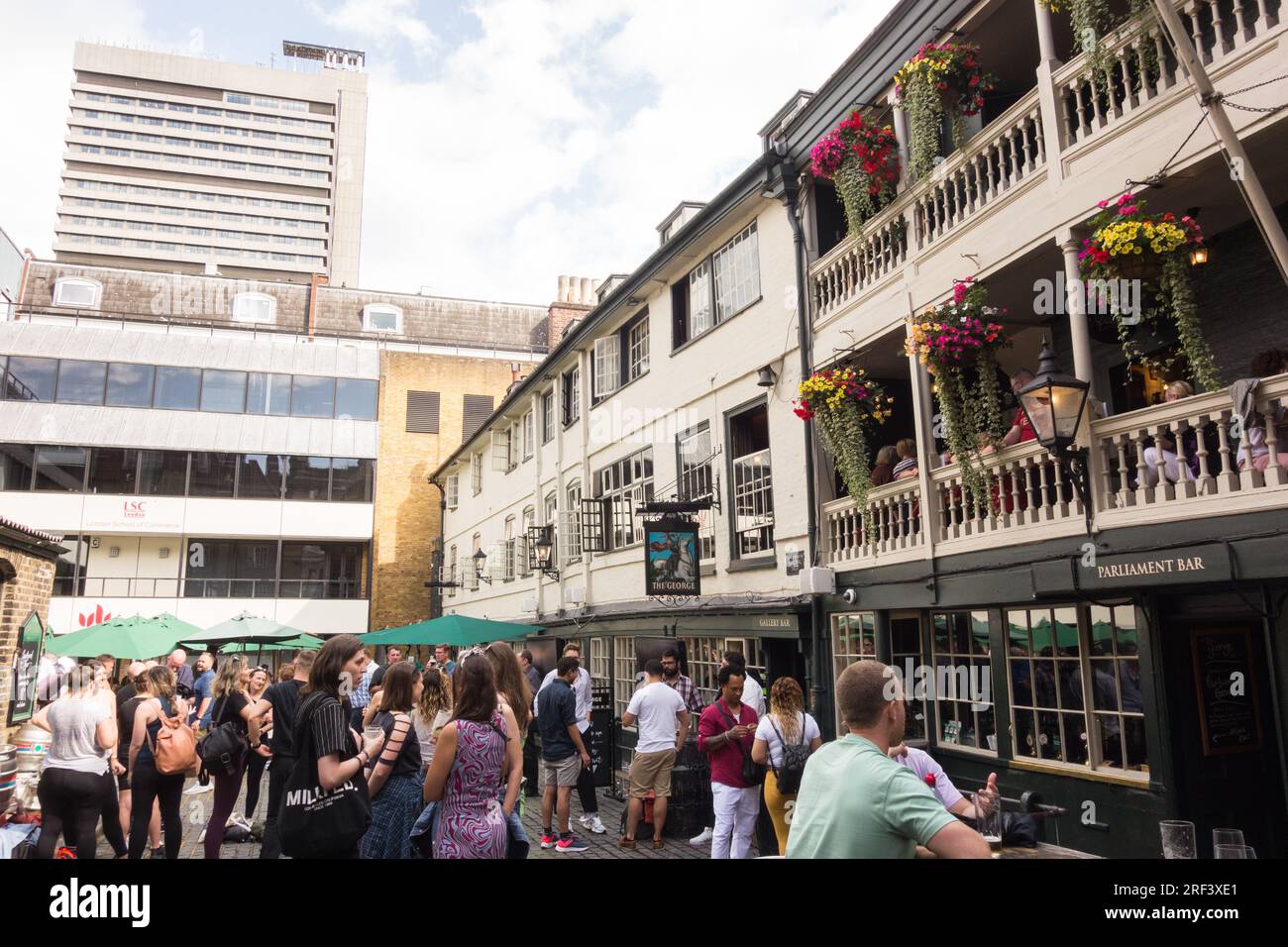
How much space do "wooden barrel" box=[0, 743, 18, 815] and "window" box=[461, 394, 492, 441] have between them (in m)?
26.3

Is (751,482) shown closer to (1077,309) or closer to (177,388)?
(1077,309)

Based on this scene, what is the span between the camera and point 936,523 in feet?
29.3

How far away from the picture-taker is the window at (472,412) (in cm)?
3422

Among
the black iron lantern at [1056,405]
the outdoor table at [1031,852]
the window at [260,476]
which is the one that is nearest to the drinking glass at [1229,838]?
the outdoor table at [1031,852]

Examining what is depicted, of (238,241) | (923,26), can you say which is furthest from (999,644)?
(238,241)

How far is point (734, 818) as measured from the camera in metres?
7.25

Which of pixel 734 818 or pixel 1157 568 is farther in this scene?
pixel 734 818

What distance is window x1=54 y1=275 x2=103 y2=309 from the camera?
35375 millimetres

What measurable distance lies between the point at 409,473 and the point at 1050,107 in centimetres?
2842

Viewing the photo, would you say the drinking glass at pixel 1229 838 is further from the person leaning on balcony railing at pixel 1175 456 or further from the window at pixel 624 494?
the window at pixel 624 494

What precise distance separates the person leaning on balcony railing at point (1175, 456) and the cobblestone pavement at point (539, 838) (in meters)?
4.71

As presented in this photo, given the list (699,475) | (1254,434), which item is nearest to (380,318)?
(699,475)
